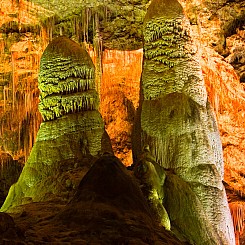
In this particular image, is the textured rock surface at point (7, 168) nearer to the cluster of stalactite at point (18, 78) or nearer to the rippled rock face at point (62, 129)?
the cluster of stalactite at point (18, 78)

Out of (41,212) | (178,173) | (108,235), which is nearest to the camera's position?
(108,235)

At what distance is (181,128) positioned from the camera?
11.4 meters

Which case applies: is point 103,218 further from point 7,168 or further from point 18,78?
point 7,168

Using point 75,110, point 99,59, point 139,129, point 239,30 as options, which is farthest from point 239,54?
point 75,110

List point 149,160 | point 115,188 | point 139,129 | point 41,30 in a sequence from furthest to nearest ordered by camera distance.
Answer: point 41,30 < point 139,129 < point 149,160 < point 115,188

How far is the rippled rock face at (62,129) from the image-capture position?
1027 centimetres

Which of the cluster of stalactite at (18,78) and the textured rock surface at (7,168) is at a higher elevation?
the cluster of stalactite at (18,78)

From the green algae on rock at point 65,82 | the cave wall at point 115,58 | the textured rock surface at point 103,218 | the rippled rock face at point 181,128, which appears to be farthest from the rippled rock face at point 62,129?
the cave wall at point 115,58

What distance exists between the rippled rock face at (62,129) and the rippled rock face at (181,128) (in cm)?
131

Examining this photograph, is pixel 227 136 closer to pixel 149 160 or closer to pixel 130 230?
pixel 149 160

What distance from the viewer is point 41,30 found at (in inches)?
626

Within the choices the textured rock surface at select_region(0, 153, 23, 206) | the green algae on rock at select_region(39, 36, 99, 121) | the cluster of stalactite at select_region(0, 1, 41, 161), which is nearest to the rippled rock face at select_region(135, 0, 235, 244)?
the green algae on rock at select_region(39, 36, 99, 121)

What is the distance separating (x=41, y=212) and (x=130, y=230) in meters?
2.41

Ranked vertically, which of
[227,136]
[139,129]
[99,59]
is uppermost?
[99,59]
